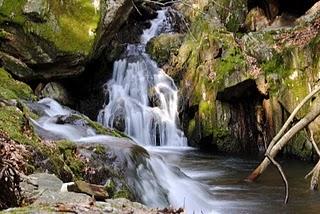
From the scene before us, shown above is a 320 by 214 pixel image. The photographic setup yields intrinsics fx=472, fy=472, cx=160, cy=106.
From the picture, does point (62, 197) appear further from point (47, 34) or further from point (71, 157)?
point (47, 34)

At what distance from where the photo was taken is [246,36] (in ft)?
49.0

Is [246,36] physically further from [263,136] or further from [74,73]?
[74,73]

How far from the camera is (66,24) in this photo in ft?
43.3

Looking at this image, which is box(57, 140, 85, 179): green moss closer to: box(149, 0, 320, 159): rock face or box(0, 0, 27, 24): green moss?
box(0, 0, 27, 24): green moss

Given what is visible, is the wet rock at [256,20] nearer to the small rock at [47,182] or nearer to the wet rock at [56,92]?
the wet rock at [56,92]

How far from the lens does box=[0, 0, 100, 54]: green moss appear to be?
1282 centimetres

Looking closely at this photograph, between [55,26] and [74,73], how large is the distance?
1.74 m

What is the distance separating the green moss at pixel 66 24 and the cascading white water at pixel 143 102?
10.6 ft

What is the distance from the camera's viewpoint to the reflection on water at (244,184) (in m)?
7.80

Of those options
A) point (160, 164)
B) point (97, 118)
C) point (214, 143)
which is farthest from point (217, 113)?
point (160, 164)

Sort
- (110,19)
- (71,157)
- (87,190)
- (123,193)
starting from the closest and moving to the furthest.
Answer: (87,190)
(123,193)
(71,157)
(110,19)

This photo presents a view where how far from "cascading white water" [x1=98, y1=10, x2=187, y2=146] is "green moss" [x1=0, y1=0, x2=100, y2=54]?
3240 mm

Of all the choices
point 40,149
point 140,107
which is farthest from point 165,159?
point 40,149

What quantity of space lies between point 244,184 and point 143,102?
7317 mm
